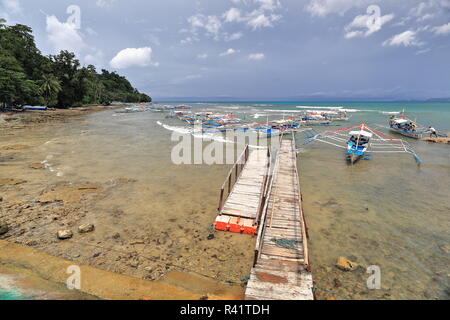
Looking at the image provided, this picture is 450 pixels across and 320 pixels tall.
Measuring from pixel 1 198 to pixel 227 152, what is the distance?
55.4ft

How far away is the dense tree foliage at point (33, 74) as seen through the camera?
42281 millimetres

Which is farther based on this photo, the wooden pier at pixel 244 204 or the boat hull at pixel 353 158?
the boat hull at pixel 353 158

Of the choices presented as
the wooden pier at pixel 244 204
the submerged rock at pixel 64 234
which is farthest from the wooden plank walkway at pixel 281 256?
the submerged rock at pixel 64 234

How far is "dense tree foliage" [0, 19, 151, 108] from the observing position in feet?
139

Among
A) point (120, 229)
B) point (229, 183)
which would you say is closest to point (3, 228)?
point (120, 229)

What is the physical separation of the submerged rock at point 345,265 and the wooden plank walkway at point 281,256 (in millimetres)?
1447

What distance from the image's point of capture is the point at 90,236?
26.5ft

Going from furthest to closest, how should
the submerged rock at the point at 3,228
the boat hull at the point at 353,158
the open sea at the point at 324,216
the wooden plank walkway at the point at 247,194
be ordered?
the boat hull at the point at 353,158, the wooden plank walkway at the point at 247,194, the submerged rock at the point at 3,228, the open sea at the point at 324,216

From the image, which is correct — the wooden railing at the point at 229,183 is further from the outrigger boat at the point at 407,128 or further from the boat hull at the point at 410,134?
the outrigger boat at the point at 407,128

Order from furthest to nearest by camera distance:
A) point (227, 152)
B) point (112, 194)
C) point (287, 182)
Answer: point (227, 152) < point (287, 182) < point (112, 194)

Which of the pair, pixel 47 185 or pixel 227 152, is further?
pixel 227 152
